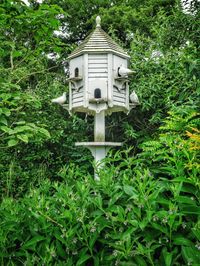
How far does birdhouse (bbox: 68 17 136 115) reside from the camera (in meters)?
3.88

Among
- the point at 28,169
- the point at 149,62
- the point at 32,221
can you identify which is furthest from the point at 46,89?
the point at 32,221

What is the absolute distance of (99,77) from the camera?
12.9 feet

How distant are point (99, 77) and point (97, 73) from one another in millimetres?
53

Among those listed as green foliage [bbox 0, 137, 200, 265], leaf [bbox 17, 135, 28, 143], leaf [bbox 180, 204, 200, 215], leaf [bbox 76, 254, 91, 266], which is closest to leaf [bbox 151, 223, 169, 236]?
green foliage [bbox 0, 137, 200, 265]

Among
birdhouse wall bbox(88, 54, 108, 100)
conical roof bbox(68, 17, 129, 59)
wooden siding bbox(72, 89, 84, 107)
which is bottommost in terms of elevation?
wooden siding bbox(72, 89, 84, 107)

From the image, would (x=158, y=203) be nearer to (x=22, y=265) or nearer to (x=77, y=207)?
(x=77, y=207)

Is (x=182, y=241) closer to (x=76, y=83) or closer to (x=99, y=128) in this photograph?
(x=99, y=128)

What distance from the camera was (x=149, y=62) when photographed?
5.62 m

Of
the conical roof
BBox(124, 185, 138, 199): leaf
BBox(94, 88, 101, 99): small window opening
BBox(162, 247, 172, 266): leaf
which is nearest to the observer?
BBox(162, 247, 172, 266): leaf

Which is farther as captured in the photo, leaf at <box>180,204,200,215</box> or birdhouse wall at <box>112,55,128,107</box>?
birdhouse wall at <box>112,55,128,107</box>

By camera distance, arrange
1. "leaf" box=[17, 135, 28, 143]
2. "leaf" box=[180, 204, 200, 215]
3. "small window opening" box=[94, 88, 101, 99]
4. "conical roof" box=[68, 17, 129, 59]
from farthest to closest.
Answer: "conical roof" box=[68, 17, 129, 59], "small window opening" box=[94, 88, 101, 99], "leaf" box=[17, 135, 28, 143], "leaf" box=[180, 204, 200, 215]

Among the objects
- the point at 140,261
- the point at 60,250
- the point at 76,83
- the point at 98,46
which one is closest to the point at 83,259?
the point at 60,250

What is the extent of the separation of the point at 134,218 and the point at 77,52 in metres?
2.84

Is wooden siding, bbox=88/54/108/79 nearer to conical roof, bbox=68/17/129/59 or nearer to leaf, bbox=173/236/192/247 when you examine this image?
conical roof, bbox=68/17/129/59
